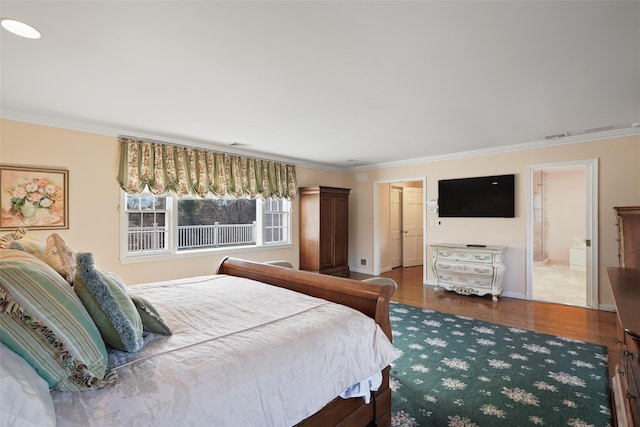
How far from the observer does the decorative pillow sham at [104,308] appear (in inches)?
50.2

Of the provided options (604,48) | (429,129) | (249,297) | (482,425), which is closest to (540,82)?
(604,48)

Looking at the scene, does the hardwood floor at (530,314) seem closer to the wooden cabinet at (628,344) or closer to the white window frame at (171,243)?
the wooden cabinet at (628,344)

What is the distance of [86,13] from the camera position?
174 cm

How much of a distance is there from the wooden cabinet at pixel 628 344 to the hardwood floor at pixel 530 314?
87 cm

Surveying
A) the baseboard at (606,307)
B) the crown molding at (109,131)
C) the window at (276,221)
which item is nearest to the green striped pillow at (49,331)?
the crown molding at (109,131)

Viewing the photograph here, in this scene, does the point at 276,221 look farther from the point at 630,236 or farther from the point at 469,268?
the point at 630,236

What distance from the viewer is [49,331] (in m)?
1.03

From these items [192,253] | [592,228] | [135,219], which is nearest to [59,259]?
[135,219]

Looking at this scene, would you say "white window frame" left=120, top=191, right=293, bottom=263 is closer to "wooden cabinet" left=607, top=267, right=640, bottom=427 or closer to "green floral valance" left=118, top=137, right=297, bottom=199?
→ "green floral valance" left=118, top=137, right=297, bottom=199

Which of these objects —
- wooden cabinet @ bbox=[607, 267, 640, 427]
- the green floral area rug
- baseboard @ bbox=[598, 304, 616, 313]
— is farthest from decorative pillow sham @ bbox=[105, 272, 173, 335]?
baseboard @ bbox=[598, 304, 616, 313]

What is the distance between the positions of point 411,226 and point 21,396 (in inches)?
311

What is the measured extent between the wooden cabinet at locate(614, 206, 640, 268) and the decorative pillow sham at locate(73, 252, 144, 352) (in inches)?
182

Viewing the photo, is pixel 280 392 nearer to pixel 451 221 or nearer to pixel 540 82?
pixel 540 82

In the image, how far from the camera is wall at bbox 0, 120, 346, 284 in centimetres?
332
